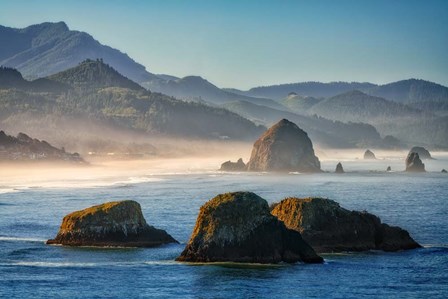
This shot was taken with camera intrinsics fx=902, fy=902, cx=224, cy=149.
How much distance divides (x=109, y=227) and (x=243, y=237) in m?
12.4

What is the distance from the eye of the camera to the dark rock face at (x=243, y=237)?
5731cm

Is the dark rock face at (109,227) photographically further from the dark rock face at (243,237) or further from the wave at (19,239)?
the dark rock face at (243,237)

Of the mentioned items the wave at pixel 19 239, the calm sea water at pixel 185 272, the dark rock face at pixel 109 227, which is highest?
the dark rock face at pixel 109 227

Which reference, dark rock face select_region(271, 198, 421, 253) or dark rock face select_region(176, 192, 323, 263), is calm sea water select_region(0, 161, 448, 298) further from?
dark rock face select_region(271, 198, 421, 253)

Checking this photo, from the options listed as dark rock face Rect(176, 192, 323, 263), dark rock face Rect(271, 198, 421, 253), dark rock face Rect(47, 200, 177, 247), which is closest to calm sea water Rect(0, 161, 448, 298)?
dark rock face Rect(176, 192, 323, 263)

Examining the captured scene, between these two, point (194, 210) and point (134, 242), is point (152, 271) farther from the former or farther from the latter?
point (194, 210)

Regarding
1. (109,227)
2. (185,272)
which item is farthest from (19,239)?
(185,272)

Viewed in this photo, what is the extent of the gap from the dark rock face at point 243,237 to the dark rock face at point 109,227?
8206mm

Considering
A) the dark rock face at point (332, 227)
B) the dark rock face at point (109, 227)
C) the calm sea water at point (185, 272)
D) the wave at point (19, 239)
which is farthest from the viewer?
the wave at point (19, 239)

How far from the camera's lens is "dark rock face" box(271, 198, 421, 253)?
63.8 metres

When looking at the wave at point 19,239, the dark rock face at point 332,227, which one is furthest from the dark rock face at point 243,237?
the wave at point 19,239

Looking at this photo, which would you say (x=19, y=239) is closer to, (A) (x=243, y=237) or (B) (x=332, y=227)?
(A) (x=243, y=237)

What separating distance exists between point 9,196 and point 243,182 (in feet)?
209

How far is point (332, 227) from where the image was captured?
64.1m
